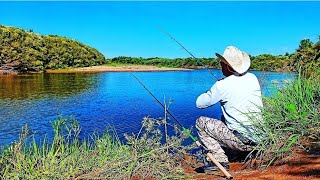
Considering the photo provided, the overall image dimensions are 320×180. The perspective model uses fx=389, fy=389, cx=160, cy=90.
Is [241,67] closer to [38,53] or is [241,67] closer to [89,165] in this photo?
[89,165]

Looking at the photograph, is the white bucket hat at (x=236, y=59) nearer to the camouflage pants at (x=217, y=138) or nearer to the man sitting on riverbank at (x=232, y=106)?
the man sitting on riverbank at (x=232, y=106)

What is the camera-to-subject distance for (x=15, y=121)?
44.4 ft

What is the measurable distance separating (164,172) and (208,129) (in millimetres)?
696

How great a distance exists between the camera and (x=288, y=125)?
4.37 metres

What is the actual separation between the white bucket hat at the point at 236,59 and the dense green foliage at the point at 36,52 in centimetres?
5488

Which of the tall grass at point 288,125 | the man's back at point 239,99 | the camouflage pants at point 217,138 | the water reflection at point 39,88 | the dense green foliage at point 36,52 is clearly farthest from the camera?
the dense green foliage at point 36,52

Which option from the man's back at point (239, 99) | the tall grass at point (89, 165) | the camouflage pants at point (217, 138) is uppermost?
the man's back at point (239, 99)

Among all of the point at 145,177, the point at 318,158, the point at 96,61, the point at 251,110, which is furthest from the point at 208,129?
the point at 96,61

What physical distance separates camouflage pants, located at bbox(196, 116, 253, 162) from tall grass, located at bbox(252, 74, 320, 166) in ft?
0.84

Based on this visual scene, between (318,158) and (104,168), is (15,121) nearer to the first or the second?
(104,168)

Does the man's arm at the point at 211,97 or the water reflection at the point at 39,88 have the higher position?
the man's arm at the point at 211,97

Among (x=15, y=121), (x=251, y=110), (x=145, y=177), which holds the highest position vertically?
(x=251, y=110)

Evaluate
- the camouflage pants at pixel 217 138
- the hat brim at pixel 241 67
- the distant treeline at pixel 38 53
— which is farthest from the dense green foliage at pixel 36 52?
the hat brim at pixel 241 67

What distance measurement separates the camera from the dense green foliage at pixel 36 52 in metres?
55.8
